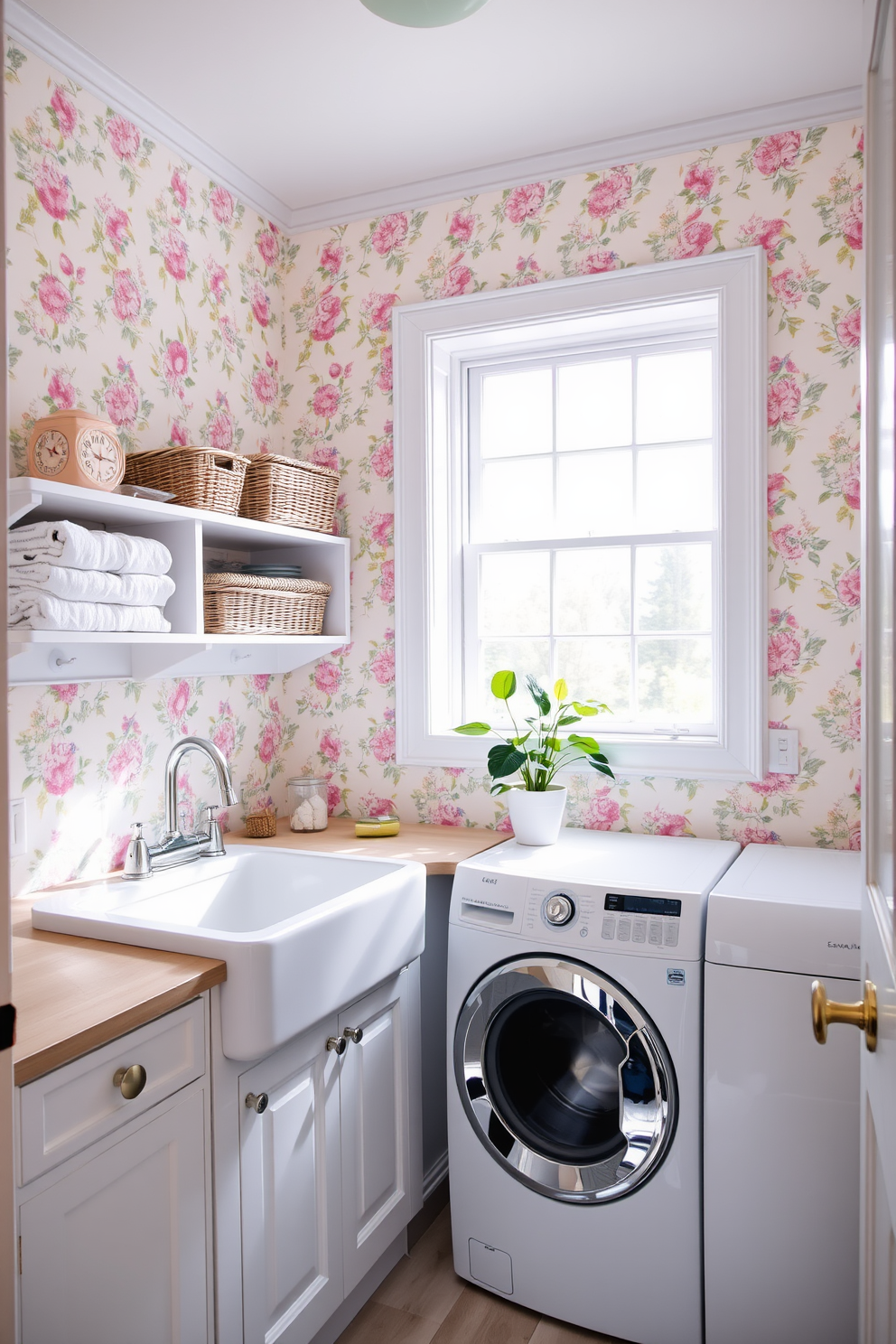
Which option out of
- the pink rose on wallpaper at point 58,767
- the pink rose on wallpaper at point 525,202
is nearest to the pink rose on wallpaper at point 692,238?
the pink rose on wallpaper at point 525,202

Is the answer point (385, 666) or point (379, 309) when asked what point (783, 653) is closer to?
point (385, 666)

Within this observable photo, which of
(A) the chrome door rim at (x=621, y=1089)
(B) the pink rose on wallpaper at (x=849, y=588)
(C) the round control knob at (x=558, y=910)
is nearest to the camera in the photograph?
(A) the chrome door rim at (x=621, y=1089)

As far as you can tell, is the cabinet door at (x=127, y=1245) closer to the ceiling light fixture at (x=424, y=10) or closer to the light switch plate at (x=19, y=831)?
the light switch plate at (x=19, y=831)

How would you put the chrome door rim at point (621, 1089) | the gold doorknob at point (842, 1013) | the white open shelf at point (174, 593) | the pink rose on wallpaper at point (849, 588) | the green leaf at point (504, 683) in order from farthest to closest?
the green leaf at point (504, 683), the pink rose on wallpaper at point (849, 588), the chrome door rim at point (621, 1089), the white open shelf at point (174, 593), the gold doorknob at point (842, 1013)

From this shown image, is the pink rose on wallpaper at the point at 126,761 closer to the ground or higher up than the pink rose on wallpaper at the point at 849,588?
closer to the ground

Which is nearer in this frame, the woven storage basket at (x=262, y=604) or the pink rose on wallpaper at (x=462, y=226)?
the woven storage basket at (x=262, y=604)

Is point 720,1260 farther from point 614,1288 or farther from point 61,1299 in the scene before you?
point 61,1299

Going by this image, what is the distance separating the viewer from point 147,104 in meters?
2.20

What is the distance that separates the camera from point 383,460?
2.72m

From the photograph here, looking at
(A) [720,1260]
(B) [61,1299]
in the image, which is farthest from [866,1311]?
(B) [61,1299]

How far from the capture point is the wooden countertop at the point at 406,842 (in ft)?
7.39

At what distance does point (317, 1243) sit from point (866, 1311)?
1076 mm

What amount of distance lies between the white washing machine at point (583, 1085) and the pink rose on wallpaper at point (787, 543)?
0.74 metres

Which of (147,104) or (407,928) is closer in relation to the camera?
(407,928)
